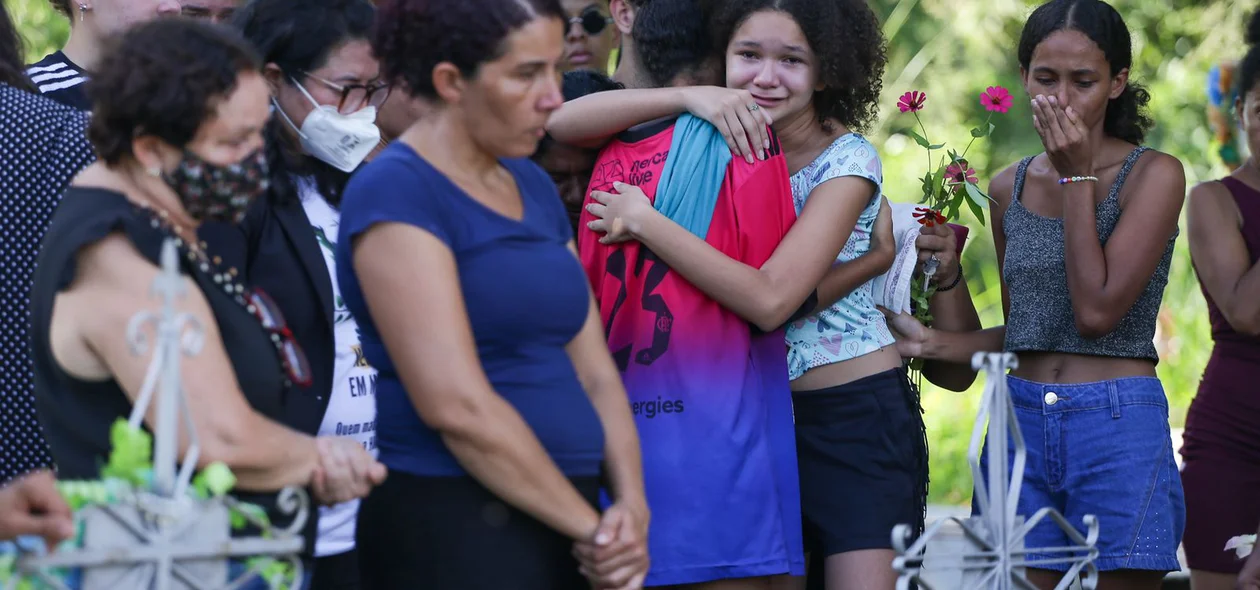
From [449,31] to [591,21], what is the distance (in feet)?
7.13

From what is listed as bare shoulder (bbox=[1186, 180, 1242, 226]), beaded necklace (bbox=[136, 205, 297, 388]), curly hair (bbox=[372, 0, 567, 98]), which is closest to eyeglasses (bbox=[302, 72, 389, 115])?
curly hair (bbox=[372, 0, 567, 98])

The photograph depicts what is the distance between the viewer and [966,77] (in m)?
10.7

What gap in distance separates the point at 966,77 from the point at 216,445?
31.0ft

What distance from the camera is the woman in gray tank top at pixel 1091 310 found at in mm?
3297

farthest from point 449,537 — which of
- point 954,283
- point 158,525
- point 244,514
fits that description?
point 954,283

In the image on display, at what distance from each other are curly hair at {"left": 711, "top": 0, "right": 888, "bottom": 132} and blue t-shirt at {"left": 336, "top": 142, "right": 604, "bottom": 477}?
1014 mm

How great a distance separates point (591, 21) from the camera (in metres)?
4.39

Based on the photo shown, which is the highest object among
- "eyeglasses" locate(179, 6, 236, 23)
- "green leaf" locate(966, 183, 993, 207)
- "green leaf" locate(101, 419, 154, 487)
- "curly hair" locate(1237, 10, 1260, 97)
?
"eyeglasses" locate(179, 6, 236, 23)

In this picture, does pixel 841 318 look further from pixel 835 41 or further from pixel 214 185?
pixel 214 185

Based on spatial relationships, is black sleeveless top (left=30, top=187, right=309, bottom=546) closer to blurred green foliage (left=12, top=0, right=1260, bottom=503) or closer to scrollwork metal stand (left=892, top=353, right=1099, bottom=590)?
scrollwork metal stand (left=892, top=353, right=1099, bottom=590)

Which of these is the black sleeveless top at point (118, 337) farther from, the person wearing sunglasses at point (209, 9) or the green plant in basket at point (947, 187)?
the green plant in basket at point (947, 187)

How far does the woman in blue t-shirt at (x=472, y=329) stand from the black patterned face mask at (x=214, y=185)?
19 centimetres

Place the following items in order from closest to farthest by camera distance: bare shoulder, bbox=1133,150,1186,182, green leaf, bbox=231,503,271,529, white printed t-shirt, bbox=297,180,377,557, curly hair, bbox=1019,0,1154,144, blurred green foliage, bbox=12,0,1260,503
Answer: green leaf, bbox=231,503,271,529 → white printed t-shirt, bbox=297,180,377,557 → bare shoulder, bbox=1133,150,1186,182 → curly hair, bbox=1019,0,1154,144 → blurred green foliage, bbox=12,0,1260,503

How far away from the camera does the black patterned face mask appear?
2.03 meters
